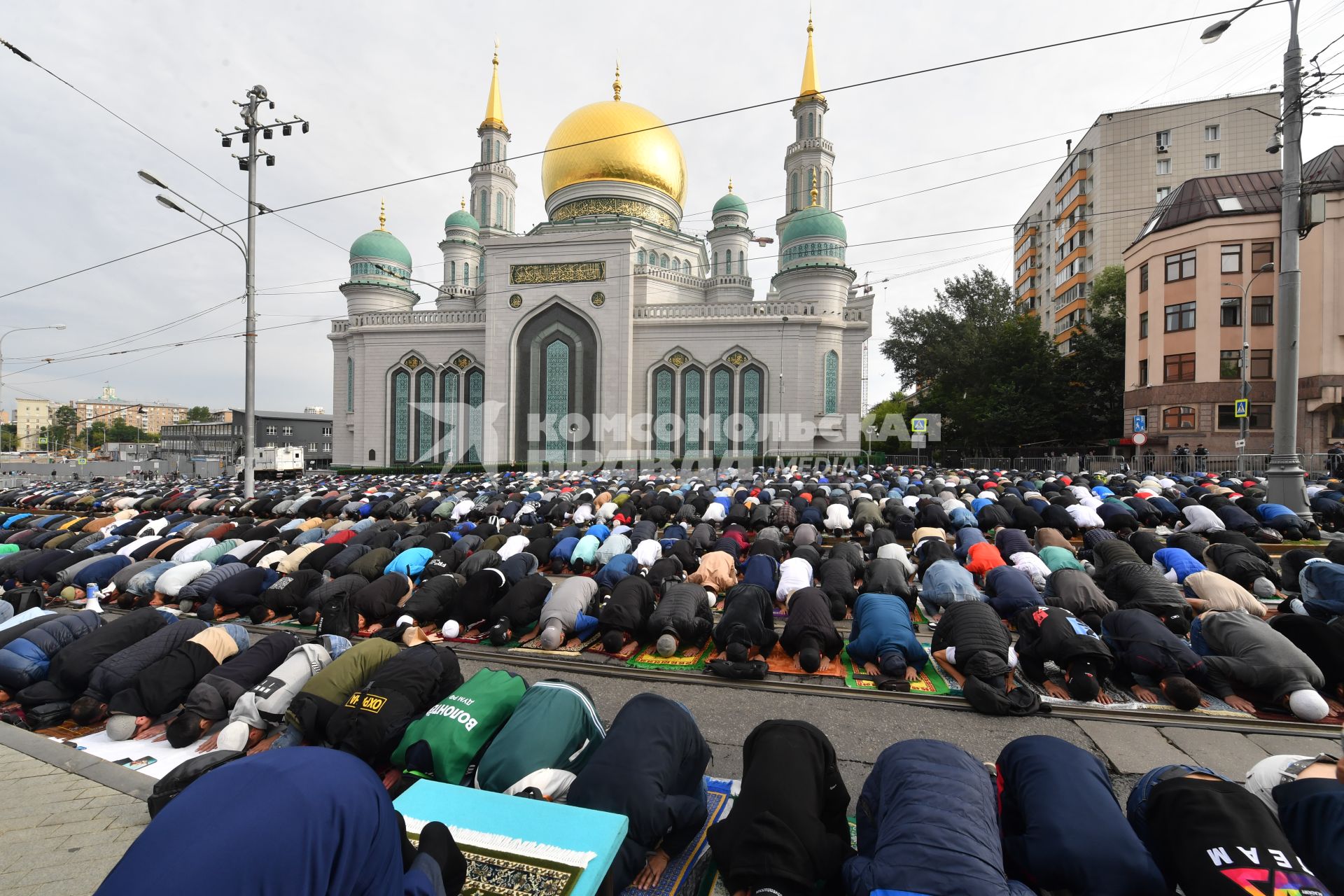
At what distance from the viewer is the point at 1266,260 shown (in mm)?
21625

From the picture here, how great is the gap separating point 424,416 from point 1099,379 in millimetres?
34365

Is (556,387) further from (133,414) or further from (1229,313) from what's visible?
(133,414)

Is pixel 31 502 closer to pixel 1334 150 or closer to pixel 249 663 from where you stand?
pixel 249 663

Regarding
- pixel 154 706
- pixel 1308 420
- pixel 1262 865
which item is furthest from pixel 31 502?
pixel 1308 420

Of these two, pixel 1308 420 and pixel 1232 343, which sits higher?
pixel 1232 343

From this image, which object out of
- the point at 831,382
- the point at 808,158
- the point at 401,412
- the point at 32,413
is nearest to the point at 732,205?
the point at 808,158

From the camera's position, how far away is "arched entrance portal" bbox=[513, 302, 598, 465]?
31.4 meters

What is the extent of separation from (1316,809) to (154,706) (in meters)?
6.90

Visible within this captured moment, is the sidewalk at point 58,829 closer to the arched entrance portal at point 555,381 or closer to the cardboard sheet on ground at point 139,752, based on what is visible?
the cardboard sheet on ground at point 139,752

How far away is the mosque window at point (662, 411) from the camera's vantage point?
31516 millimetres

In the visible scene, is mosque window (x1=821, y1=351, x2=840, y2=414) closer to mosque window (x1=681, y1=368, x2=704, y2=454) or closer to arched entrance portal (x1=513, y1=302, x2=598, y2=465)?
mosque window (x1=681, y1=368, x2=704, y2=454)

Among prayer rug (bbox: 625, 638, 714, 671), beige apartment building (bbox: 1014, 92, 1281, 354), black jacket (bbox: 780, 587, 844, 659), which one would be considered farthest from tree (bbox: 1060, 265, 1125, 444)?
prayer rug (bbox: 625, 638, 714, 671)

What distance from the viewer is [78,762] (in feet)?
13.0

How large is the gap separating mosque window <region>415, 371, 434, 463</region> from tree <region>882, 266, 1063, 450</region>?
28506 mm
